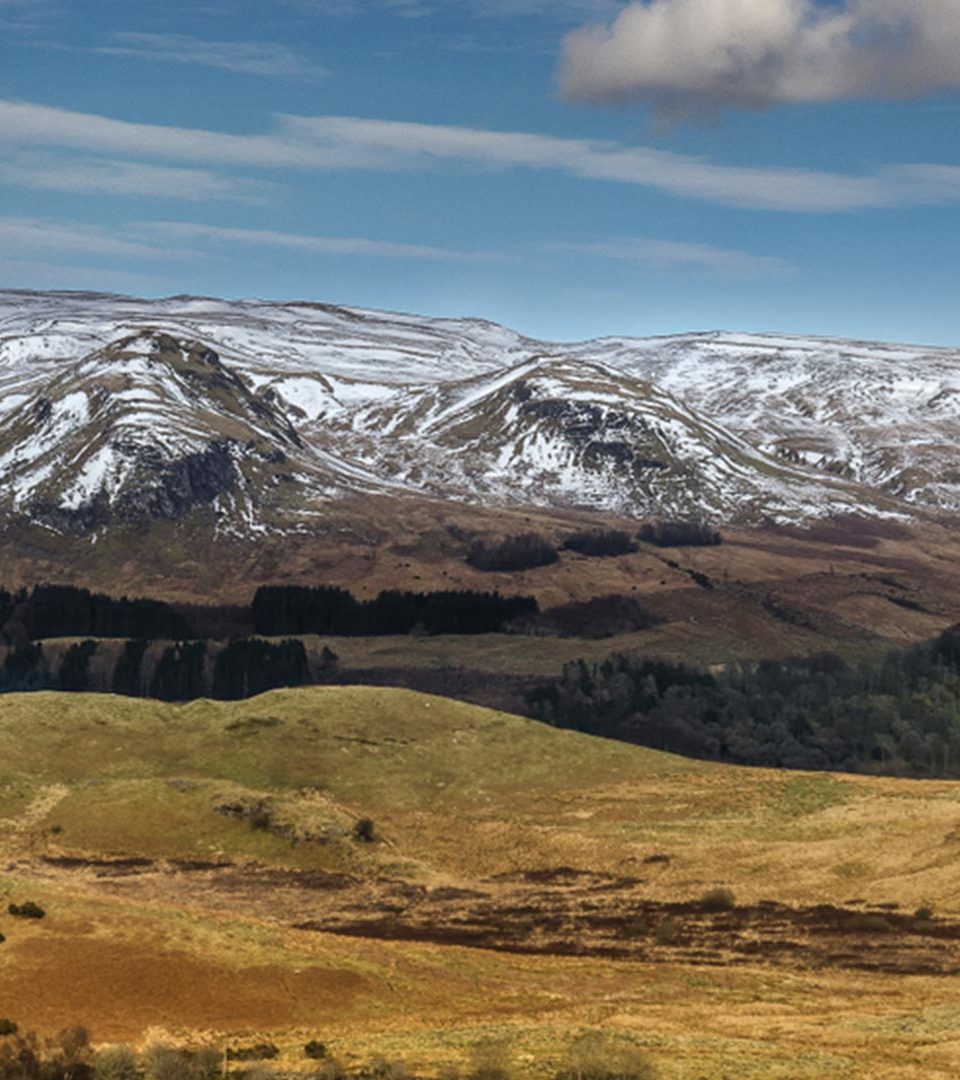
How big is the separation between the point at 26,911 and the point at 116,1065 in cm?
2307

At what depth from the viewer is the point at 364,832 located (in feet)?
355

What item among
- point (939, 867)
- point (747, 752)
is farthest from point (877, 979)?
point (747, 752)

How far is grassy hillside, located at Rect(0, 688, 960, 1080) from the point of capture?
58.6m

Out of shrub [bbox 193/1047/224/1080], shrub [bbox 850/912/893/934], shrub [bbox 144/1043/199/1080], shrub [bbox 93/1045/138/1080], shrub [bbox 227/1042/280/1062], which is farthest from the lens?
shrub [bbox 850/912/893/934]

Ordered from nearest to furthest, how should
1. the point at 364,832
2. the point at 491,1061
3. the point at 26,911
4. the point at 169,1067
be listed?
the point at 169,1067 < the point at 491,1061 < the point at 26,911 < the point at 364,832

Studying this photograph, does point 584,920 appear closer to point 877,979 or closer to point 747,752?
point 877,979

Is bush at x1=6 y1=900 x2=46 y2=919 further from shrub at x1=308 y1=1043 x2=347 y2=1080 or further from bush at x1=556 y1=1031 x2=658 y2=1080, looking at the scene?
bush at x1=556 y1=1031 x2=658 y2=1080

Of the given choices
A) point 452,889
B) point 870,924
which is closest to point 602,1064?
point 870,924

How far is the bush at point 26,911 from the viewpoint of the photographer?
6825 cm

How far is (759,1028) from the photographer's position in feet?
188

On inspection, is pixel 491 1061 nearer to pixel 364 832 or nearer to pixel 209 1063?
pixel 209 1063

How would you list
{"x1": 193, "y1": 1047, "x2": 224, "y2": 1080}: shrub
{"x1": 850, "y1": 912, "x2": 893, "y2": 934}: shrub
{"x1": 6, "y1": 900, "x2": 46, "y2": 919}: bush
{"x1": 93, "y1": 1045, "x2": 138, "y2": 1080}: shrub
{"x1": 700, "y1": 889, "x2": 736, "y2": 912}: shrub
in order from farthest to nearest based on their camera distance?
{"x1": 700, "y1": 889, "x2": 736, "y2": 912}: shrub, {"x1": 850, "y1": 912, "x2": 893, "y2": 934}: shrub, {"x1": 6, "y1": 900, "x2": 46, "y2": 919}: bush, {"x1": 193, "y1": 1047, "x2": 224, "y2": 1080}: shrub, {"x1": 93, "y1": 1045, "x2": 138, "y2": 1080}: shrub

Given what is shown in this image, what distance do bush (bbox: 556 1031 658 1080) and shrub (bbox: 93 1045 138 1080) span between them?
49.1 feet

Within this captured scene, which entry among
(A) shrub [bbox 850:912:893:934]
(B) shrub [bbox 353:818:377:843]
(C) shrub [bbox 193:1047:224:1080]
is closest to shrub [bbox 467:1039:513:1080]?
(C) shrub [bbox 193:1047:224:1080]
